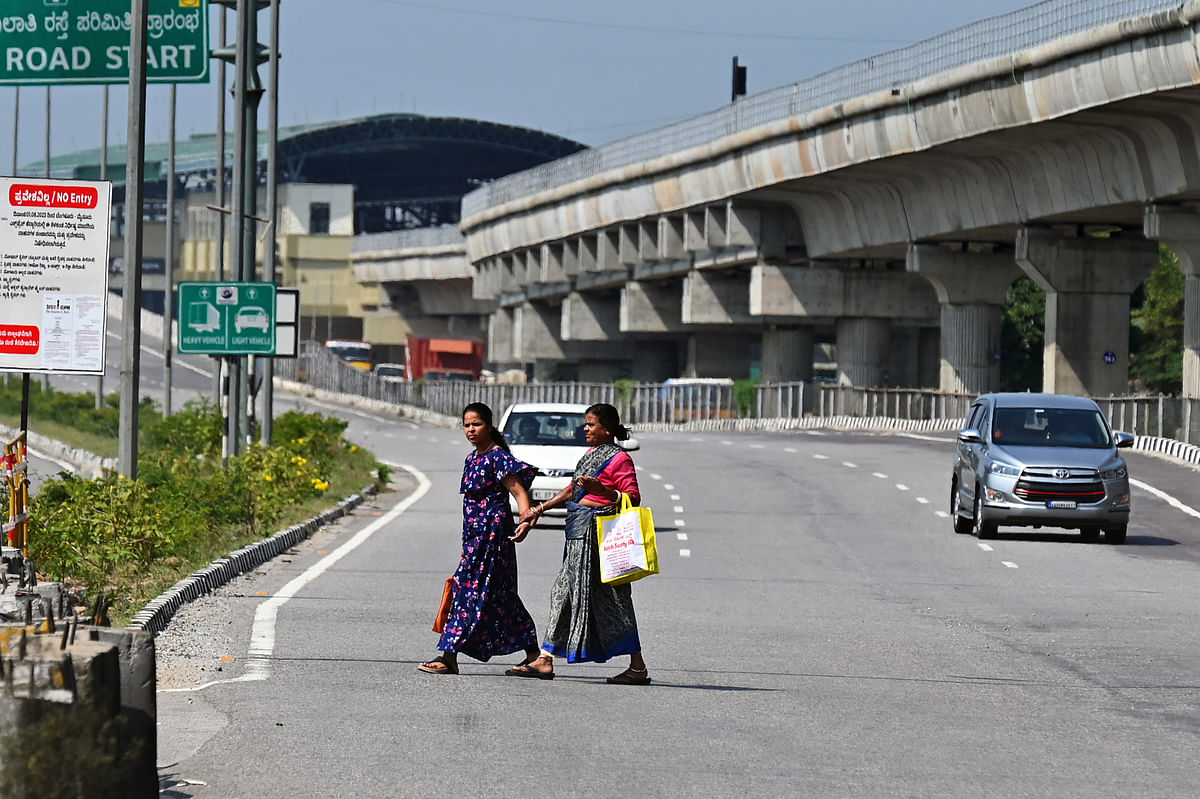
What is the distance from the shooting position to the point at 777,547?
23.7m

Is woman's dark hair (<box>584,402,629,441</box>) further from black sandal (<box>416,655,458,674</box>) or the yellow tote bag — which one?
black sandal (<box>416,655,458,674</box>)

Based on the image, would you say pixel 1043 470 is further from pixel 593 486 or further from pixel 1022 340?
pixel 1022 340

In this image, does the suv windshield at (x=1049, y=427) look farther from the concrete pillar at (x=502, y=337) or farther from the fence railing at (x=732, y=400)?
the concrete pillar at (x=502, y=337)

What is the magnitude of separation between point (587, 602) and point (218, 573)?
6.56 meters

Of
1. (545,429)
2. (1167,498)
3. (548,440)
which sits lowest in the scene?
(1167,498)

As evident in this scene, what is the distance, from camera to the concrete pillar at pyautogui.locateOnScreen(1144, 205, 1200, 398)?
41.1 meters

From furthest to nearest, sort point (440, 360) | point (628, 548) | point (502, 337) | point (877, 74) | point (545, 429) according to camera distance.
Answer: point (440, 360) → point (502, 337) → point (877, 74) → point (545, 429) → point (628, 548)

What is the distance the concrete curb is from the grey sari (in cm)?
249

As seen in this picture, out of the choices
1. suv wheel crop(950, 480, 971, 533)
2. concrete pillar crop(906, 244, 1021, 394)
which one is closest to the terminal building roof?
concrete pillar crop(906, 244, 1021, 394)

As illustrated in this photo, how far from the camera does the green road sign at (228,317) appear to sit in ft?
101

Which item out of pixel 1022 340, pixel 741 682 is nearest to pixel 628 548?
pixel 741 682

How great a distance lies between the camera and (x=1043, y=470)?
80.0 feet

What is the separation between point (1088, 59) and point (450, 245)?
6546cm

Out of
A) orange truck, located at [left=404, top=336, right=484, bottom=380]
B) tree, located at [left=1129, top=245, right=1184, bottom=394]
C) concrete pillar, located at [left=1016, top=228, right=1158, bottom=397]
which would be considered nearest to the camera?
concrete pillar, located at [left=1016, top=228, right=1158, bottom=397]
